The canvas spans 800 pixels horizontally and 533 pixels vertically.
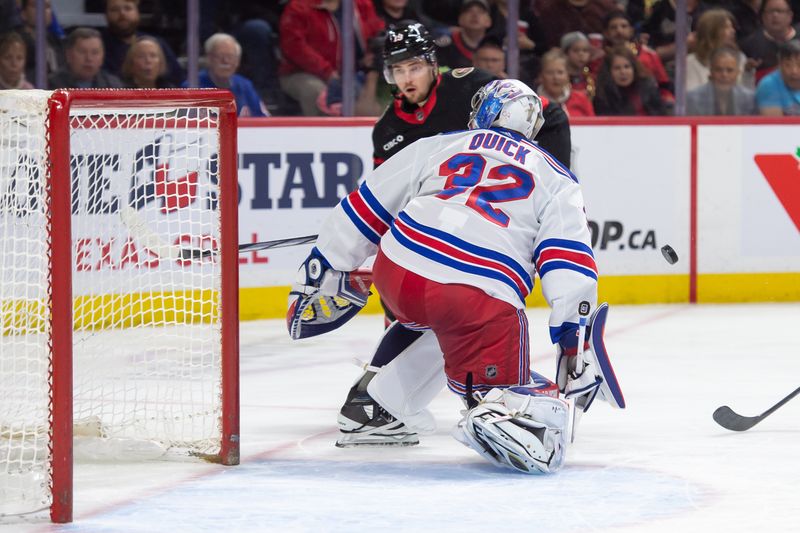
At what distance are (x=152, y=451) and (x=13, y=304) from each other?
0.50 metres

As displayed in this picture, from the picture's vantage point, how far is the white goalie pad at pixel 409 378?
11.1 feet

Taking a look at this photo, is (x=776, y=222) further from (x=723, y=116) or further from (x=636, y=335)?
(x=636, y=335)

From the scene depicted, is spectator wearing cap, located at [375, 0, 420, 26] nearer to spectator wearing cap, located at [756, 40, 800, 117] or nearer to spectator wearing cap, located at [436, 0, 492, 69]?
spectator wearing cap, located at [436, 0, 492, 69]

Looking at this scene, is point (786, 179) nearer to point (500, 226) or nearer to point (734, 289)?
point (734, 289)

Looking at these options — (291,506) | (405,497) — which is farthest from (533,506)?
(291,506)

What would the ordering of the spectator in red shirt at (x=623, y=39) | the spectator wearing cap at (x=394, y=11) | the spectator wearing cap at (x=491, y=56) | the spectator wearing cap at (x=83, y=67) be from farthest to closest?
the spectator in red shirt at (x=623, y=39) < the spectator wearing cap at (x=491, y=56) < the spectator wearing cap at (x=394, y=11) < the spectator wearing cap at (x=83, y=67)

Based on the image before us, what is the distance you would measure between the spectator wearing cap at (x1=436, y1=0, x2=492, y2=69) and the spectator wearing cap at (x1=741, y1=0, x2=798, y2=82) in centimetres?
123

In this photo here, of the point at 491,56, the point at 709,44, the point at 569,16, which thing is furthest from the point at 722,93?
the point at 491,56

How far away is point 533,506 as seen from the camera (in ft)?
9.25

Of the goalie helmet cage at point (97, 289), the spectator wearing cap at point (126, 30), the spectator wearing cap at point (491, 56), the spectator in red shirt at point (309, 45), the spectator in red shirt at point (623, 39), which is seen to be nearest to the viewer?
the goalie helmet cage at point (97, 289)

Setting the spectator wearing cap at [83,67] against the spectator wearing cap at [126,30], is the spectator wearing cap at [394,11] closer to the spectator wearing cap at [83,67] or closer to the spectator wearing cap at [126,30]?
the spectator wearing cap at [126,30]

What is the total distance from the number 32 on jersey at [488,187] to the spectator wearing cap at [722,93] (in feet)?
11.1

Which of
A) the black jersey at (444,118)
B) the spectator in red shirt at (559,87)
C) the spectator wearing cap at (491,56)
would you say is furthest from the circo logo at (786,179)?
the black jersey at (444,118)

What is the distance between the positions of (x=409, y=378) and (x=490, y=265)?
0.41m
